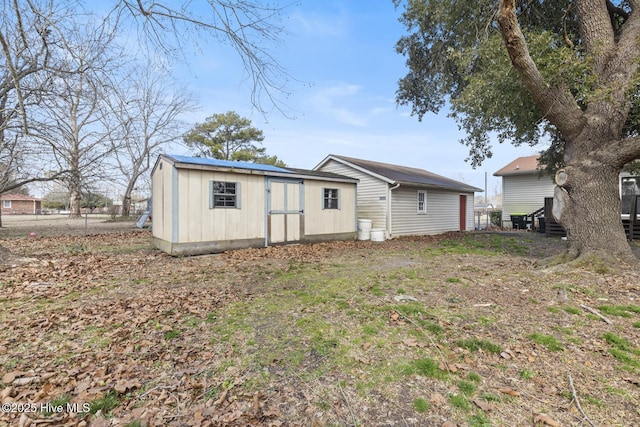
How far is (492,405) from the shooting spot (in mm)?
2350

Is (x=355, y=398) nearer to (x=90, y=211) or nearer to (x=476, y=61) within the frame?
(x=476, y=61)

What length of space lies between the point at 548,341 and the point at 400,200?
1063 centimetres

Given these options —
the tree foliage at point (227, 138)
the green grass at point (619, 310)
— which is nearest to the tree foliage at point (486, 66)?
the green grass at point (619, 310)

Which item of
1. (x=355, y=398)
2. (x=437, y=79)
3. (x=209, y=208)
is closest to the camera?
(x=355, y=398)

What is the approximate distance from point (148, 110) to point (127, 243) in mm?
17020

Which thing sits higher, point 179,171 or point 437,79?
point 437,79

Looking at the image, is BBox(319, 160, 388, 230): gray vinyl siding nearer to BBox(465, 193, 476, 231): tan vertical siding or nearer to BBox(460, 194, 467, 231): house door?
BBox(460, 194, 467, 231): house door

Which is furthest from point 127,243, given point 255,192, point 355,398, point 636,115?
point 636,115

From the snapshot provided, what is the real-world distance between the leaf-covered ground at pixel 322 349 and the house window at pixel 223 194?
331 centimetres

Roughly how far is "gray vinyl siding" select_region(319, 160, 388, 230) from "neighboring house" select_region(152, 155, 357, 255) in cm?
201

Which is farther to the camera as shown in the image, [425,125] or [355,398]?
[425,125]

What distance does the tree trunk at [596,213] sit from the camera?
6.10m

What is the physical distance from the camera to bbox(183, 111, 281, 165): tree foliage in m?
28.3

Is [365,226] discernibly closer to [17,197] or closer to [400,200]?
[400,200]
